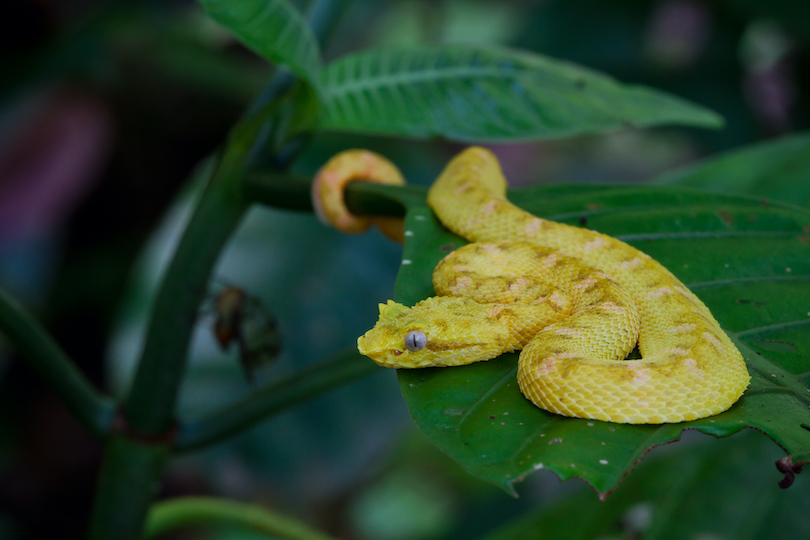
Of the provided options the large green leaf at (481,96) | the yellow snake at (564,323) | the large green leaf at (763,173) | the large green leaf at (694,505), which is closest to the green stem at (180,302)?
the yellow snake at (564,323)

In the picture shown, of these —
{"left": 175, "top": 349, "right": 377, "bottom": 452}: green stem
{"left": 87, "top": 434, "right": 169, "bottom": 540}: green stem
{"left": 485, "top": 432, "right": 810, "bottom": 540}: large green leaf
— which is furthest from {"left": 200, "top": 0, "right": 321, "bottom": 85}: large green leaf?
{"left": 485, "top": 432, "right": 810, "bottom": 540}: large green leaf

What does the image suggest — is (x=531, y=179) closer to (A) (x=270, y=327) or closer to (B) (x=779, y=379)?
(A) (x=270, y=327)

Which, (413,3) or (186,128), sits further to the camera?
(413,3)

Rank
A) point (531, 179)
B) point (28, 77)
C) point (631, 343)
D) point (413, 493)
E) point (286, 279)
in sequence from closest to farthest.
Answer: point (631, 343)
point (286, 279)
point (28, 77)
point (413, 493)
point (531, 179)

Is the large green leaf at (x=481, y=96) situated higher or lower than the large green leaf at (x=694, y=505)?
higher

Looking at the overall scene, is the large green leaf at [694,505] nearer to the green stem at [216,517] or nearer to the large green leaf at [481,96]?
the green stem at [216,517]

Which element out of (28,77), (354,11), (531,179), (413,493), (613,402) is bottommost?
(413,493)

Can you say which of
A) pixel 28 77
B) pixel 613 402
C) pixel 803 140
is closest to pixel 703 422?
pixel 613 402
